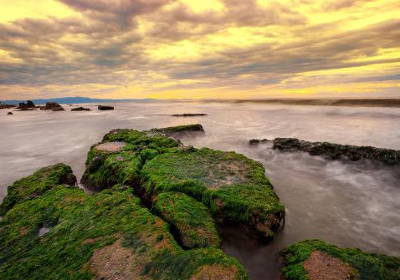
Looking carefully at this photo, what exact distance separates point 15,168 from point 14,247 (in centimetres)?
780

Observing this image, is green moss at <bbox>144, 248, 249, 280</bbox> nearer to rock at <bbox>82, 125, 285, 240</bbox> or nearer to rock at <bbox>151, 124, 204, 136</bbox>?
rock at <bbox>82, 125, 285, 240</bbox>

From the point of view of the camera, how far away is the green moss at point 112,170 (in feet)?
21.9

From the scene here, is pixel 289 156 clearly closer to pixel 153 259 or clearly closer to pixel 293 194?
pixel 293 194

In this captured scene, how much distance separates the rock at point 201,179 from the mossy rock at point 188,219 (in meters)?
0.35

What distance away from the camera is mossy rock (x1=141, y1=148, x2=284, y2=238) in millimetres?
4887

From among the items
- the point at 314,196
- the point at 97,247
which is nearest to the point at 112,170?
the point at 97,247

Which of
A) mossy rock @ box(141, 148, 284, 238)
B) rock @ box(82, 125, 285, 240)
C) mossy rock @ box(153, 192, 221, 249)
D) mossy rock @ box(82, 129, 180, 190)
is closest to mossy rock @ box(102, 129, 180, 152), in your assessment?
mossy rock @ box(82, 129, 180, 190)

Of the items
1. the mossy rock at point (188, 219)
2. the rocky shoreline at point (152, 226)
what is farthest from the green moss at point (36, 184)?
the mossy rock at point (188, 219)

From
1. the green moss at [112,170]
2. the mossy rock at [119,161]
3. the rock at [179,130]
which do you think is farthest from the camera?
the rock at [179,130]

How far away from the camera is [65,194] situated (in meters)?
5.51

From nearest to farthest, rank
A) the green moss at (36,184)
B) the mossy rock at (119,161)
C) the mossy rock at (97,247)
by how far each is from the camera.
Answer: the mossy rock at (97,247)
the green moss at (36,184)
the mossy rock at (119,161)

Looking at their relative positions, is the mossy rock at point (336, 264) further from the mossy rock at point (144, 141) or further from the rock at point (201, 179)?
the mossy rock at point (144, 141)

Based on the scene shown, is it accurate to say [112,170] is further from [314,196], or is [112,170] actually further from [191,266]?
[314,196]

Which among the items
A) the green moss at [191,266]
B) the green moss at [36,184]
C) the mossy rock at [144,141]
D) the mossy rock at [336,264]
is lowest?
the mossy rock at [336,264]
